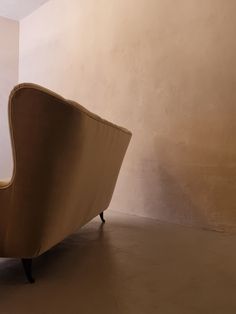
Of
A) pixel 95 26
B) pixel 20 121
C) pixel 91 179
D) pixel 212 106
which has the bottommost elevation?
pixel 91 179

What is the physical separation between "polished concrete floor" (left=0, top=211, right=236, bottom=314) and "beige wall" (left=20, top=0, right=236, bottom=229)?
48 centimetres

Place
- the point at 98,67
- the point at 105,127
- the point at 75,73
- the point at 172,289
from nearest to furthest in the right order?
1. the point at 172,289
2. the point at 105,127
3. the point at 98,67
4. the point at 75,73

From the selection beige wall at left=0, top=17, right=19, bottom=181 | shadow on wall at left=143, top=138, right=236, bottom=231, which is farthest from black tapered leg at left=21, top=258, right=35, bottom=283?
beige wall at left=0, top=17, right=19, bottom=181

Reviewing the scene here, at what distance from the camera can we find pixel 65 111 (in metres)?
1.09

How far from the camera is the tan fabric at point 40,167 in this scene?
1.05 metres

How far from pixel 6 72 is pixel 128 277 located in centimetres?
407

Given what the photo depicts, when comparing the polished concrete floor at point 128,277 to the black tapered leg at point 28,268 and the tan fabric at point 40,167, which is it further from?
the tan fabric at point 40,167

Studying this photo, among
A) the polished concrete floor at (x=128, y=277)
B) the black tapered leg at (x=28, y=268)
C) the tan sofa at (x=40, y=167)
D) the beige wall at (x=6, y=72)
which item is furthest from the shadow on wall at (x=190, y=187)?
the beige wall at (x=6, y=72)

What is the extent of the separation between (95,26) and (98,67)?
0.46 metres

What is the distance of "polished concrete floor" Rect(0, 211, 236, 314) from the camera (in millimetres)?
1045

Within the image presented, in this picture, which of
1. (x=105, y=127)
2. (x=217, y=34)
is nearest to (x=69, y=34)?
(x=217, y=34)

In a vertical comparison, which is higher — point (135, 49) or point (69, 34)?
point (69, 34)

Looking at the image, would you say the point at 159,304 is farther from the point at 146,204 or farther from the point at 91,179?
the point at 146,204

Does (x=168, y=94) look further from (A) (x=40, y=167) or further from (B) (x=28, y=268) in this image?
(B) (x=28, y=268)
